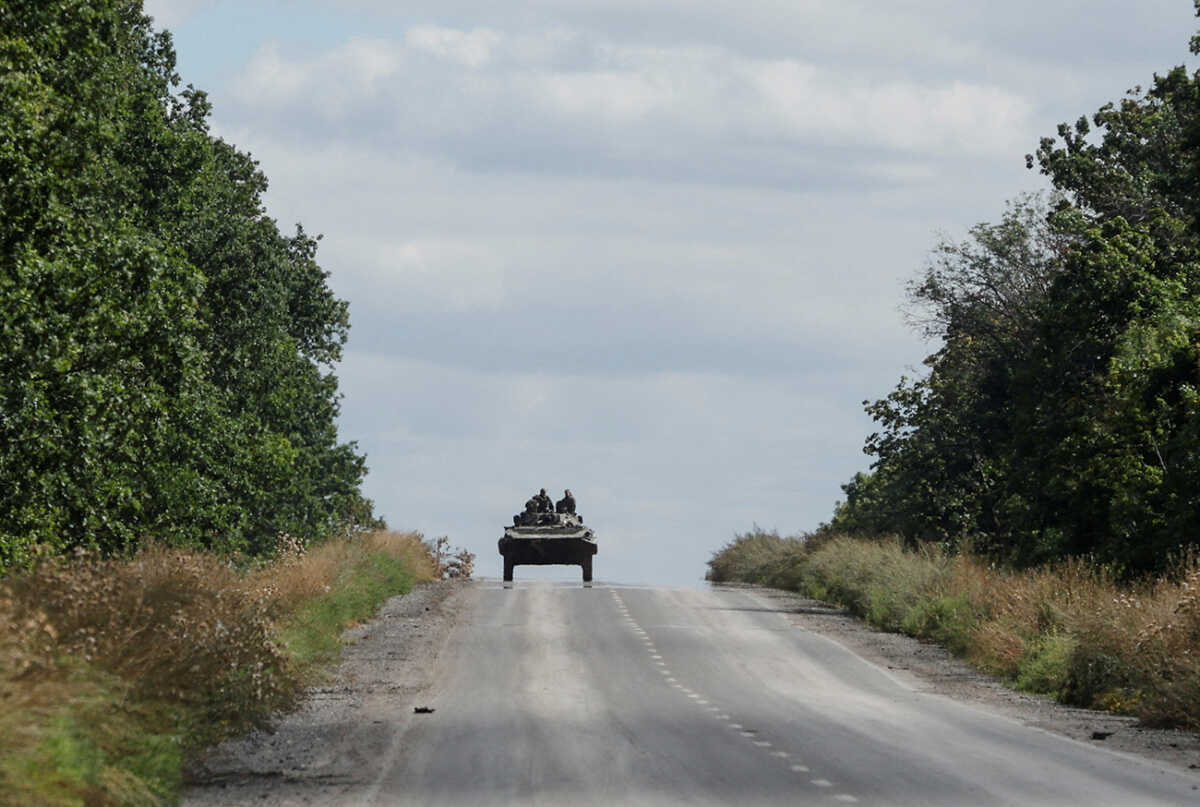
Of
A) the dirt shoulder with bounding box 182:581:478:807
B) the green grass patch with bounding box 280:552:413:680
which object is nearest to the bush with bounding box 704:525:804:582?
the green grass patch with bounding box 280:552:413:680

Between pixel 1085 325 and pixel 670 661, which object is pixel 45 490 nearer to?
pixel 670 661

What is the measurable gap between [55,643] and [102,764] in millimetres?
2645

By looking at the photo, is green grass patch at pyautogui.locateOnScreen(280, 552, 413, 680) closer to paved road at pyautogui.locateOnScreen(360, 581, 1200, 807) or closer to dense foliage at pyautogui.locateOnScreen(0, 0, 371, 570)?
paved road at pyautogui.locateOnScreen(360, 581, 1200, 807)

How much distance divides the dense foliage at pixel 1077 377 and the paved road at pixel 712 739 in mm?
8279

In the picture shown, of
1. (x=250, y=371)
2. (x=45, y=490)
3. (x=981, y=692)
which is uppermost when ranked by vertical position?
(x=250, y=371)

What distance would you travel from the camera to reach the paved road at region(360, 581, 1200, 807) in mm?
13578

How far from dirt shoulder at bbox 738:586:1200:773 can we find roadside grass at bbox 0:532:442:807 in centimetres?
881

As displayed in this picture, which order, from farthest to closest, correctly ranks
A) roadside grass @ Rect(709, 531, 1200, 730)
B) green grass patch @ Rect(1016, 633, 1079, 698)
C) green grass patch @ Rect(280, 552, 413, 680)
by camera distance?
green grass patch @ Rect(1016, 633, 1079, 698) < green grass patch @ Rect(280, 552, 413, 680) < roadside grass @ Rect(709, 531, 1200, 730)

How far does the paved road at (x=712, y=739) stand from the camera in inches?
535

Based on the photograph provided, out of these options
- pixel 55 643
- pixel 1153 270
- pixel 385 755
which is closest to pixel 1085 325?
pixel 1153 270

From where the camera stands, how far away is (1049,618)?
28969 millimetres

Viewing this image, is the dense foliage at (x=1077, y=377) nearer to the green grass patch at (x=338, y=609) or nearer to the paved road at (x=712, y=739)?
the paved road at (x=712, y=739)

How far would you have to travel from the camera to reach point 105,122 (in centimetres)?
2805

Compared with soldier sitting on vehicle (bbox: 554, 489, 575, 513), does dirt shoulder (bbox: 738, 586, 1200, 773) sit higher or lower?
lower
